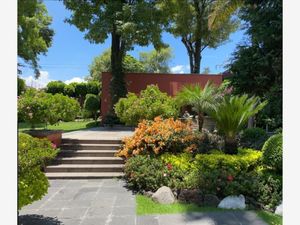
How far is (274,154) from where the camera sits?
5527mm

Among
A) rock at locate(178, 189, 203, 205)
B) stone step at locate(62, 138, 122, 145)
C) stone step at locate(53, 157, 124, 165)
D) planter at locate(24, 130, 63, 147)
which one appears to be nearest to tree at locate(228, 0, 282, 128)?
stone step at locate(62, 138, 122, 145)

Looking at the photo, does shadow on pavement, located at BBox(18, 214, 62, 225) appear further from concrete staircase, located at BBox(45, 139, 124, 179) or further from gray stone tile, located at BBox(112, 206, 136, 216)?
concrete staircase, located at BBox(45, 139, 124, 179)

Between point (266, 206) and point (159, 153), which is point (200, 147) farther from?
point (266, 206)

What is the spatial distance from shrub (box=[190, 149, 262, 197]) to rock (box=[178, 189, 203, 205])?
0.60 feet

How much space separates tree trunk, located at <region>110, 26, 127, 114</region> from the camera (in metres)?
14.7

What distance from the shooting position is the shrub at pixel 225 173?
211 inches

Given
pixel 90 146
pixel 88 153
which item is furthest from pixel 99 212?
pixel 90 146

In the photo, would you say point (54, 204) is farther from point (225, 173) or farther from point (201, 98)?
point (201, 98)

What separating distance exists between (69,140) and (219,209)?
197 inches

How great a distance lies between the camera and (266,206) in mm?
5113

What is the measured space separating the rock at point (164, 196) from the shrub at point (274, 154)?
200cm

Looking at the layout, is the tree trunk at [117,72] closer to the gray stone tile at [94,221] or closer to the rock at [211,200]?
the rock at [211,200]

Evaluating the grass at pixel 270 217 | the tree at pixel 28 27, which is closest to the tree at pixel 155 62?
the tree at pixel 28 27

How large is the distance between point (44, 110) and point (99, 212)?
12.4ft
